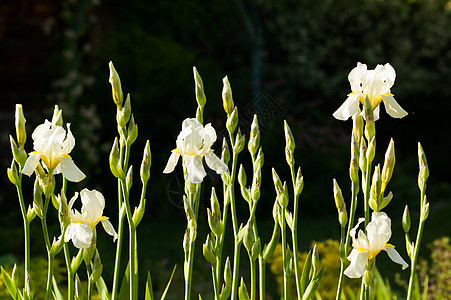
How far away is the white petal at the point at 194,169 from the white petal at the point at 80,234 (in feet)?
0.75

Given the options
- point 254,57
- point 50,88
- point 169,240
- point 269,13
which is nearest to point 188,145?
point 169,240

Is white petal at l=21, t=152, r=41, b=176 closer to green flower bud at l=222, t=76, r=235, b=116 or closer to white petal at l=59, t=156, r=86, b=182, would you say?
white petal at l=59, t=156, r=86, b=182

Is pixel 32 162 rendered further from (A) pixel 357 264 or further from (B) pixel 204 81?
(B) pixel 204 81

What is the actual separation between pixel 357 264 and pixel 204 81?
620cm

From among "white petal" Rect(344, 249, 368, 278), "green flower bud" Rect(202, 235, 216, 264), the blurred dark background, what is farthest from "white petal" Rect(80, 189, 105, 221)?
the blurred dark background

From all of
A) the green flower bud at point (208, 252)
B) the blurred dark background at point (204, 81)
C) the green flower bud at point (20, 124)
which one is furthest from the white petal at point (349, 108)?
the blurred dark background at point (204, 81)

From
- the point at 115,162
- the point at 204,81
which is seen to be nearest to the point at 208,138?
the point at 115,162

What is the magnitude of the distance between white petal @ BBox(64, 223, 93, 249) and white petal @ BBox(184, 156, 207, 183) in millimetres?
229

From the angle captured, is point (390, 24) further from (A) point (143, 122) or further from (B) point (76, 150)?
(B) point (76, 150)

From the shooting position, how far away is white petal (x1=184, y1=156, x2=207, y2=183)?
1.18m

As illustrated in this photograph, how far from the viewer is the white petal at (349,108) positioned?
1.25 m

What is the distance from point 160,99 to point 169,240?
2064 mm

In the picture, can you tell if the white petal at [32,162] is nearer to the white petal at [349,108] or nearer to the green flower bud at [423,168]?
the white petal at [349,108]

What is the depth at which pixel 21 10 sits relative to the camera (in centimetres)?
644
